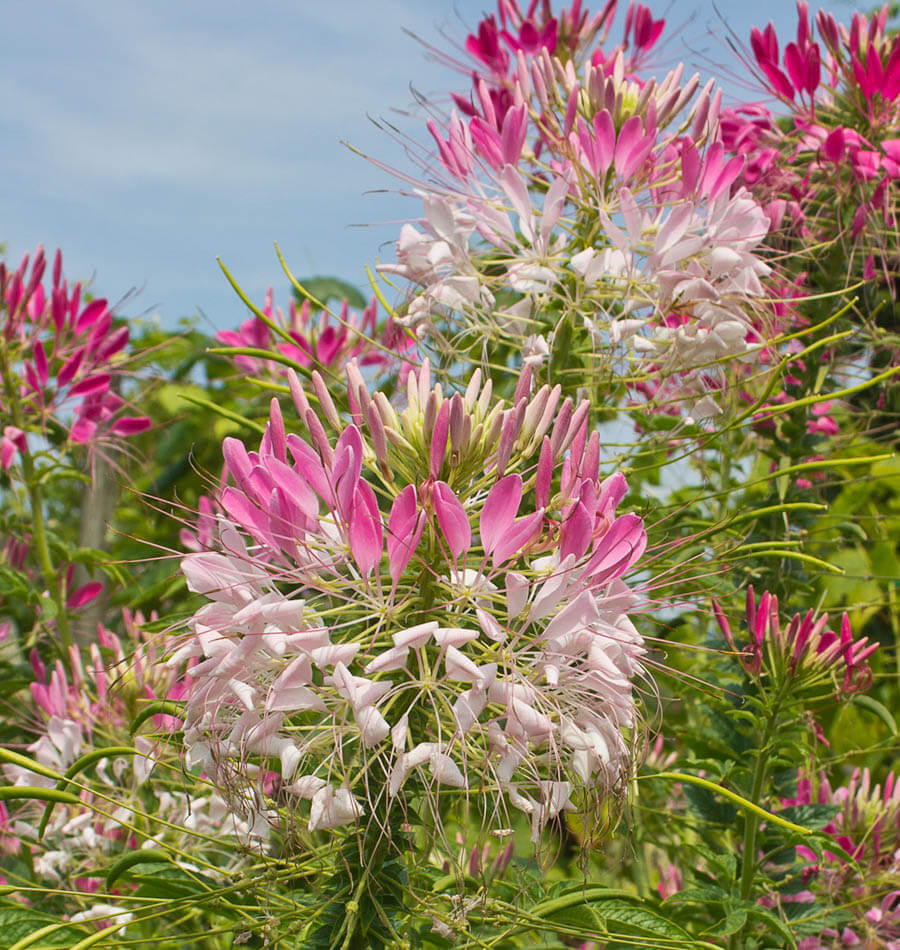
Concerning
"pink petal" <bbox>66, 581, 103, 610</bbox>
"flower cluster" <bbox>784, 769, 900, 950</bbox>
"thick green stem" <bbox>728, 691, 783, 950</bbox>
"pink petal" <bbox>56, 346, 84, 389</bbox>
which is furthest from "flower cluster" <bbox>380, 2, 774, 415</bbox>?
"pink petal" <bbox>66, 581, 103, 610</bbox>

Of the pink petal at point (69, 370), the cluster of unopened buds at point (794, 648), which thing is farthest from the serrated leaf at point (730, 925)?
the pink petal at point (69, 370)

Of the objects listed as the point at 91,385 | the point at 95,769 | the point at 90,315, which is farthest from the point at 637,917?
the point at 90,315

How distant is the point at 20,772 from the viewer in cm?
184

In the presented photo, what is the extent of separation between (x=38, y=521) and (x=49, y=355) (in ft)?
1.44

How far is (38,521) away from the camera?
2.06m

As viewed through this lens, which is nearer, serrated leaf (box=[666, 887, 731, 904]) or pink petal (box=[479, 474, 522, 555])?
pink petal (box=[479, 474, 522, 555])

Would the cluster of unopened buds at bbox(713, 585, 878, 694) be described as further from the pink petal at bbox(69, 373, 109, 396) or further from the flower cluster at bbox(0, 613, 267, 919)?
the pink petal at bbox(69, 373, 109, 396)

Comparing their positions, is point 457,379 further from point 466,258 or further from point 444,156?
point 444,156

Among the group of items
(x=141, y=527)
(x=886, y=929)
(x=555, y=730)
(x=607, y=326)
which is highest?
(x=607, y=326)

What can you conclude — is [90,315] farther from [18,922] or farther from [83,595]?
[18,922]

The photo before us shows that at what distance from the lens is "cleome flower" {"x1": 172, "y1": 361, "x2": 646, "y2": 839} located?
917mm

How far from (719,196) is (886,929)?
1392 mm

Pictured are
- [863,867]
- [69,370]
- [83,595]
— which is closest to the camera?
[863,867]

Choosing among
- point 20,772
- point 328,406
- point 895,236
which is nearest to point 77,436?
point 20,772
